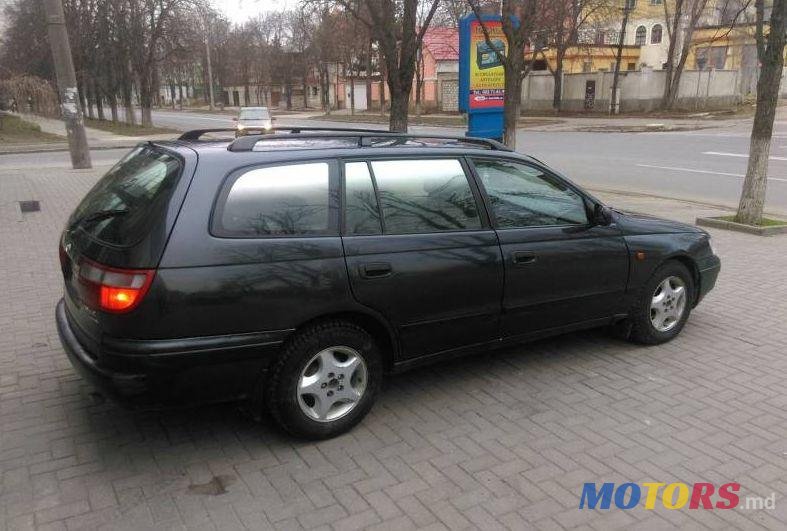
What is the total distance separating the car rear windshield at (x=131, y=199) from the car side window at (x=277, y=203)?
0.99 feet

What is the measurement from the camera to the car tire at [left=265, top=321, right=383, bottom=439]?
3281 mm

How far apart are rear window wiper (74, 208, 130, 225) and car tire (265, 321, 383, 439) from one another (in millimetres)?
1105

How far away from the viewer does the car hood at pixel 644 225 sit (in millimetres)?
4566

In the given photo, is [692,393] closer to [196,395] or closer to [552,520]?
[552,520]

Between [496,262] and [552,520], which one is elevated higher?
[496,262]

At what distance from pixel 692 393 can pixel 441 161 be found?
7.07ft

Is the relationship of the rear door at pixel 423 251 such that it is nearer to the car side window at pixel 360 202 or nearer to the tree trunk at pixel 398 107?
the car side window at pixel 360 202

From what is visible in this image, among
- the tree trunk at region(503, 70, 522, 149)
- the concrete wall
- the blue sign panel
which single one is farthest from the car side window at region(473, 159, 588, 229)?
the concrete wall

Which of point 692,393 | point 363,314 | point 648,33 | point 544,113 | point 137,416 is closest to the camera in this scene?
point 363,314

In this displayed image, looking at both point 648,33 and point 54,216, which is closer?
point 54,216

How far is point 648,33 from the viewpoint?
59938 millimetres

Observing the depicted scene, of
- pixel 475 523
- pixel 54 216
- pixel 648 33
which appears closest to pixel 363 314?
pixel 475 523

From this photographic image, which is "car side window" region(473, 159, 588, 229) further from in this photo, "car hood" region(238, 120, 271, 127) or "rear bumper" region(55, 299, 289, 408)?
"car hood" region(238, 120, 271, 127)

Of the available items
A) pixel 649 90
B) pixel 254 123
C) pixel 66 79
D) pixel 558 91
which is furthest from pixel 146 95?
pixel 649 90
